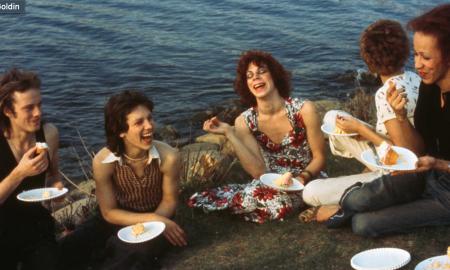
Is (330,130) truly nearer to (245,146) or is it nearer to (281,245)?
(245,146)

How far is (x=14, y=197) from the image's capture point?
185 inches

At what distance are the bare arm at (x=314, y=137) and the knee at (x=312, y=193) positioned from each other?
302 mm

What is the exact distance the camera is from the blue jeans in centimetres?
462

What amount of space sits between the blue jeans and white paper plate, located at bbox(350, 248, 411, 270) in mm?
451

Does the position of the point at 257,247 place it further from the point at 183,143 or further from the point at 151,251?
the point at 183,143

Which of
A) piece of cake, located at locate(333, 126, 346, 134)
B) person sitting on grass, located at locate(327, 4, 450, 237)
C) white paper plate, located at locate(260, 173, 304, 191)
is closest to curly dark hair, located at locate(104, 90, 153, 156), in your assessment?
white paper plate, located at locate(260, 173, 304, 191)

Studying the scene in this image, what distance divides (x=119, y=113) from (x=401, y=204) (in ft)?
7.37

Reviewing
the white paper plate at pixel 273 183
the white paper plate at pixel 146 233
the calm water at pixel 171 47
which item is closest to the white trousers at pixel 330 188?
the white paper plate at pixel 273 183

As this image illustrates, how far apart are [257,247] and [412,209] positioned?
4.01ft

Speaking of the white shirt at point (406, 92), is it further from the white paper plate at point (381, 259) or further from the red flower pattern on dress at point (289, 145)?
the white paper plate at point (381, 259)

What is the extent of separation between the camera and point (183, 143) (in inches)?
412

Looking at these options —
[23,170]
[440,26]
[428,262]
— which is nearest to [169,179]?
[23,170]

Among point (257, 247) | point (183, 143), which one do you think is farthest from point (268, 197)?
point (183, 143)

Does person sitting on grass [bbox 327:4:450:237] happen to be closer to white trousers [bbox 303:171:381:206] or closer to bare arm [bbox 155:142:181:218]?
white trousers [bbox 303:171:381:206]
